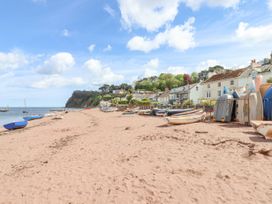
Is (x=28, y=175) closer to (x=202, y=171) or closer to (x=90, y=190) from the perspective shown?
(x=90, y=190)

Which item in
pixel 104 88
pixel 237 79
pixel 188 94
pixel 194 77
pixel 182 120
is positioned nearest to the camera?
pixel 182 120

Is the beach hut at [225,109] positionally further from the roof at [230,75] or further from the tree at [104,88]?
the tree at [104,88]

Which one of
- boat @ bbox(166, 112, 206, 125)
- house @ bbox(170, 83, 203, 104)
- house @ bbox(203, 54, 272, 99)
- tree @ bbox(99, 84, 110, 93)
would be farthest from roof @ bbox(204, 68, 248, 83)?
tree @ bbox(99, 84, 110, 93)

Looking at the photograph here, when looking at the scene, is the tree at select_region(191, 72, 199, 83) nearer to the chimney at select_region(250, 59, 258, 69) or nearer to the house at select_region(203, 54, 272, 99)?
the house at select_region(203, 54, 272, 99)

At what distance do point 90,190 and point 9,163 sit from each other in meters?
5.73

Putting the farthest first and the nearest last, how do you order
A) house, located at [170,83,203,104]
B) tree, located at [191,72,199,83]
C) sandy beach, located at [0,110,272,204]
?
1. tree, located at [191,72,199,83]
2. house, located at [170,83,203,104]
3. sandy beach, located at [0,110,272,204]

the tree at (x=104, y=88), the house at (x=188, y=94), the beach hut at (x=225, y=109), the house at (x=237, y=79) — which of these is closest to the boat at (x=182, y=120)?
the beach hut at (x=225, y=109)

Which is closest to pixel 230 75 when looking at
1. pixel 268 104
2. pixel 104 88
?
pixel 268 104

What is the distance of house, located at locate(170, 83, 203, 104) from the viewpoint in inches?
2184

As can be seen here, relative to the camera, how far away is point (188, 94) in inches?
A: 2264

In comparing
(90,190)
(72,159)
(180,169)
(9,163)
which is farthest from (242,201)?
(9,163)

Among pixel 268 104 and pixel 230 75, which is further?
pixel 230 75

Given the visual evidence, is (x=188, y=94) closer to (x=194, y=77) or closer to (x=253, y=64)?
(x=253, y=64)

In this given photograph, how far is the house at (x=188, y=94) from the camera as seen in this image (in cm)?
5547
